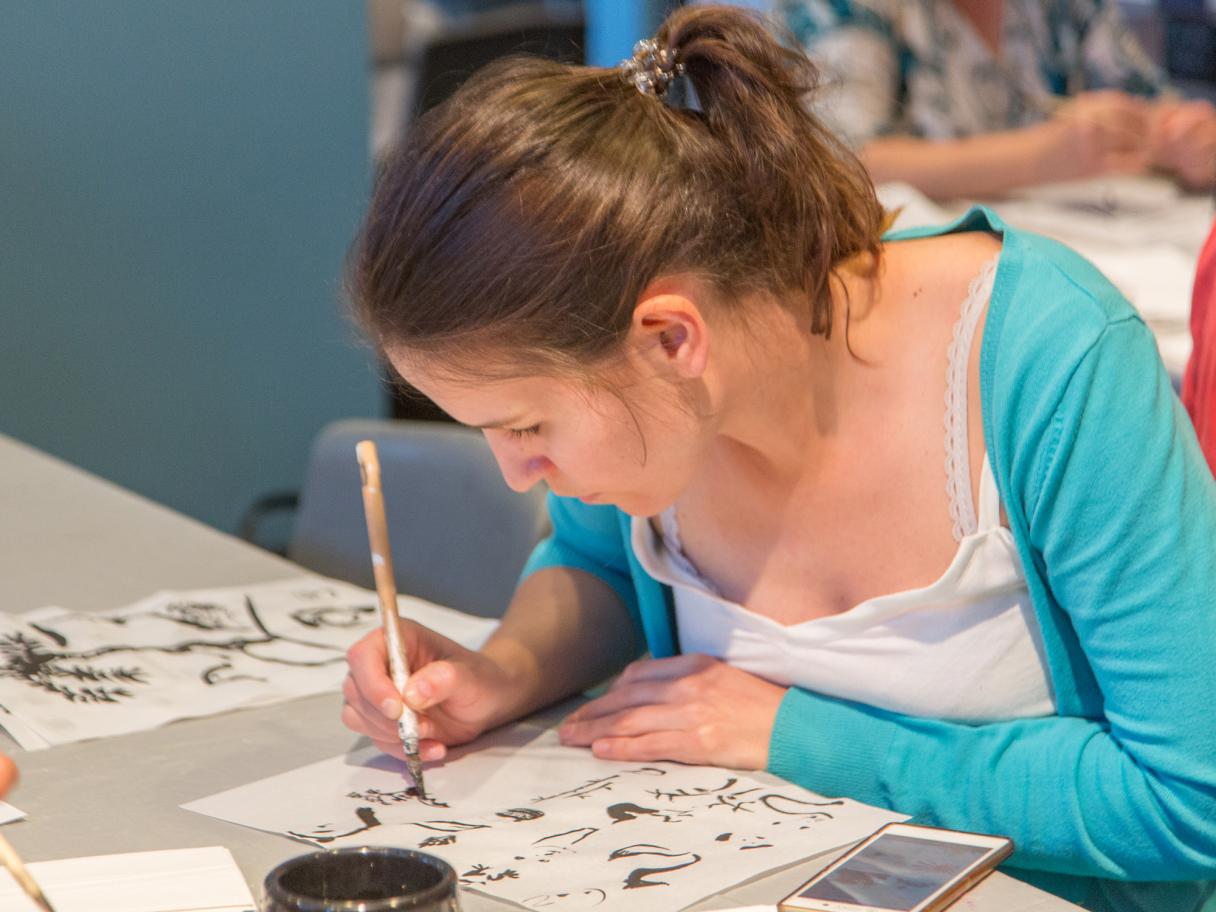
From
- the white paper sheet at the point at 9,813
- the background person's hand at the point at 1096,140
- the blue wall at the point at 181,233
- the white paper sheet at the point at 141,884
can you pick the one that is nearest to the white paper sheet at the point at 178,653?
the white paper sheet at the point at 9,813

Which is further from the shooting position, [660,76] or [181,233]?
[181,233]

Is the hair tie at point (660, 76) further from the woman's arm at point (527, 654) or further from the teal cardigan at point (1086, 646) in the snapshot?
the woman's arm at point (527, 654)

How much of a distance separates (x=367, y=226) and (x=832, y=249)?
303 millimetres

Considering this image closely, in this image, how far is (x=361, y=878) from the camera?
63cm

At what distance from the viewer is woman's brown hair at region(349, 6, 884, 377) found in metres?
0.86

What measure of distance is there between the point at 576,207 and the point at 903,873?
406mm

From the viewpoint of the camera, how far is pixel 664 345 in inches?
36.4

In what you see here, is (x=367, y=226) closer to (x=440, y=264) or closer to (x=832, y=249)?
(x=440, y=264)

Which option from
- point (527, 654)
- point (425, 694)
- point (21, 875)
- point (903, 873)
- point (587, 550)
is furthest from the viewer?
point (587, 550)

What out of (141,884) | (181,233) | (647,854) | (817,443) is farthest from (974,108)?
(141,884)

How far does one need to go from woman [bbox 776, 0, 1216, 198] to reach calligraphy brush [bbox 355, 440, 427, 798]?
4.99 ft

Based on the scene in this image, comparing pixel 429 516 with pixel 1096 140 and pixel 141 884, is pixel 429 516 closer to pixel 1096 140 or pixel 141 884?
pixel 141 884

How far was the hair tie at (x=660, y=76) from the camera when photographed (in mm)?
947

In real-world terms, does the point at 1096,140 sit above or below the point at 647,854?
above
